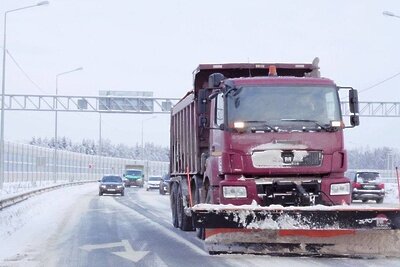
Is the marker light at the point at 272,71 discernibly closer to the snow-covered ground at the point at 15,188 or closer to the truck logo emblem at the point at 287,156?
the truck logo emblem at the point at 287,156

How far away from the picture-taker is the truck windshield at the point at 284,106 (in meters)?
12.7

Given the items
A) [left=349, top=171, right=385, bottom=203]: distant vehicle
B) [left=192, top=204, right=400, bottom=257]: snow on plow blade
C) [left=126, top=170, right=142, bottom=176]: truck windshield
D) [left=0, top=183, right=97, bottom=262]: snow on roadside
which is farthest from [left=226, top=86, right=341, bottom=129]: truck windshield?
[left=126, top=170, right=142, bottom=176]: truck windshield

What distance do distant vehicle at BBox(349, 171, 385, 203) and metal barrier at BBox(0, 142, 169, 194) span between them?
75.2ft

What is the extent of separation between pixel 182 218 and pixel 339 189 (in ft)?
19.5

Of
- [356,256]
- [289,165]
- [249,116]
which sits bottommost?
[356,256]

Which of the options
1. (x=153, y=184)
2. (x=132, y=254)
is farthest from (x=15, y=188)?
(x=132, y=254)

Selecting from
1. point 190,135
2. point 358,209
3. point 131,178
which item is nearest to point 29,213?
point 190,135

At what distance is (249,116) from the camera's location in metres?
12.7

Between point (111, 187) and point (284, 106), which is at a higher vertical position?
point (284, 106)

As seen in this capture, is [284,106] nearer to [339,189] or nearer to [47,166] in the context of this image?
[339,189]

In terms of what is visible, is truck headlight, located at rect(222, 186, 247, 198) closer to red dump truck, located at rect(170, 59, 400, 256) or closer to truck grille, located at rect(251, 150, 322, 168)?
red dump truck, located at rect(170, 59, 400, 256)

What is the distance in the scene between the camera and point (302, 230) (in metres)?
12.0

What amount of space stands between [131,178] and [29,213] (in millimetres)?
48780

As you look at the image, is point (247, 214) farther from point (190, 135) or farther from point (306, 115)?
point (190, 135)
